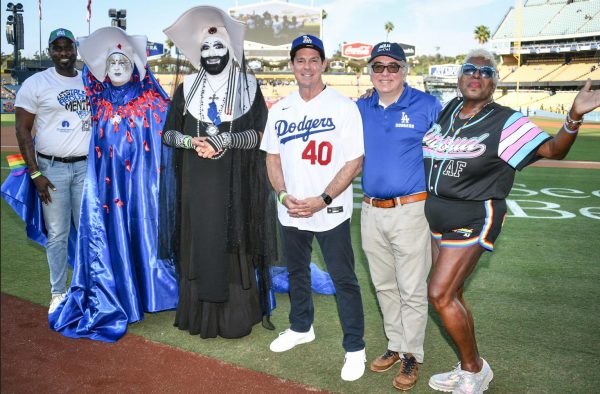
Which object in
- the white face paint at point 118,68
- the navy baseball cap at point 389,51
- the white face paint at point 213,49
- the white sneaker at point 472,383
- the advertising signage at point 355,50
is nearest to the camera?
the white sneaker at point 472,383

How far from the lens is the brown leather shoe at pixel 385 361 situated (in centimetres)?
370

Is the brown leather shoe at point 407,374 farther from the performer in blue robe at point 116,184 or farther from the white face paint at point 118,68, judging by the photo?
the white face paint at point 118,68

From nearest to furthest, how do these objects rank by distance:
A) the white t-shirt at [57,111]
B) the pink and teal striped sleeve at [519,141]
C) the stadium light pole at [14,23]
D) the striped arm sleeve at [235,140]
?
the pink and teal striped sleeve at [519,141], the striped arm sleeve at [235,140], the white t-shirt at [57,111], the stadium light pole at [14,23]

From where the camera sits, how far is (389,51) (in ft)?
11.2

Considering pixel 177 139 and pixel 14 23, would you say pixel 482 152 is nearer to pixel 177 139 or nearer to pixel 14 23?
pixel 177 139

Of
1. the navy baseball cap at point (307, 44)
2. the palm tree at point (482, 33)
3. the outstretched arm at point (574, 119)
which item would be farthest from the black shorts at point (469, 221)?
the palm tree at point (482, 33)

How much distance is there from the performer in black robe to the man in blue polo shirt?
37.8 inches

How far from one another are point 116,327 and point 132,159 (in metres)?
1.35

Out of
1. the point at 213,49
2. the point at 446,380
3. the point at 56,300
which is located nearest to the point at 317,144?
the point at 213,49

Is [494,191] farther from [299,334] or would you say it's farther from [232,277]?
[232,277]

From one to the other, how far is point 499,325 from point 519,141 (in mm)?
2133

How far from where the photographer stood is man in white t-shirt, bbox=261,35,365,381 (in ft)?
11.5

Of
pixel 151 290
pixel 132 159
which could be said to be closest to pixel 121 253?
pixel 151 290

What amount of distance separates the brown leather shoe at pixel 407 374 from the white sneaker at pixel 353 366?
0.79 ft
